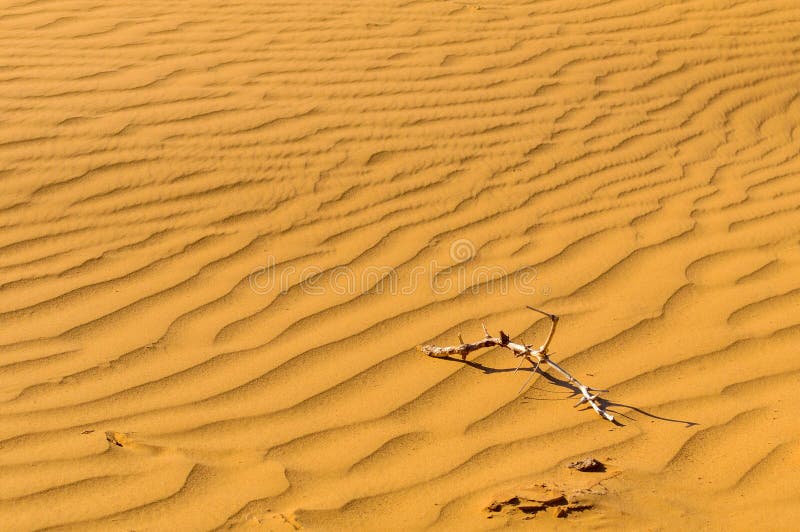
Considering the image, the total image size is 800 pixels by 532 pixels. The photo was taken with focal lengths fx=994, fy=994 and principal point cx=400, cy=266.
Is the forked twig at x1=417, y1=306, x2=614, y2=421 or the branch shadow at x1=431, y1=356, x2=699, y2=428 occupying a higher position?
the forked twig at x1=417, y1=306, x2=614, y2=421

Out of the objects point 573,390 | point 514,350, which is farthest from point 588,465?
point 514,350

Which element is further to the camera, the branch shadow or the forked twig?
the forked twig

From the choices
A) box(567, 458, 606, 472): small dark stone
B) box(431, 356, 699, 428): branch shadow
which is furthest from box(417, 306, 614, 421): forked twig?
box(567, 458, 606, 472): small dark stone

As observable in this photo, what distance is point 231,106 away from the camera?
4879 millimetres

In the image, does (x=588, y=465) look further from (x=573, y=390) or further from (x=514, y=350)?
(x=514, y=350)

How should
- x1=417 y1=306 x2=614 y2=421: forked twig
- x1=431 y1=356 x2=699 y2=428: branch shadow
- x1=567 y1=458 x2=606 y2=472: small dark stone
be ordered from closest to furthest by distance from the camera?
x1=567 y1=458 x2=606 y2=472: small dark stone, x1=431 y1=356 x2=699 y2=428: branch shadow, x1=417 y1=306 x2=614 y2=421: forked twig

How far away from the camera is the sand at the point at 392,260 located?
2.79 metres

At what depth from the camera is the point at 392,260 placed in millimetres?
3992

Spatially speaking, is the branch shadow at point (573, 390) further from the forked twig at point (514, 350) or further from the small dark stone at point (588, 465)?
the small dark stone at point (588, 465)

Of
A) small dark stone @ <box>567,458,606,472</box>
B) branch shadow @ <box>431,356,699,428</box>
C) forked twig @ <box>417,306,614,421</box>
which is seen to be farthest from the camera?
forked twig @ <box>417,306,614,421</box>

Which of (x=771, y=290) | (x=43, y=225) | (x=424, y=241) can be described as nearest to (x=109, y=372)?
(x=43, y=225)

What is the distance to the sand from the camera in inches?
110

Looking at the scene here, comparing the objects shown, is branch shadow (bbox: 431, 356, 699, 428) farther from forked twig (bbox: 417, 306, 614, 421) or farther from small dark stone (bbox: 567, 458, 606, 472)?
small dark stone (bbox: 567, 458, 606, 472)

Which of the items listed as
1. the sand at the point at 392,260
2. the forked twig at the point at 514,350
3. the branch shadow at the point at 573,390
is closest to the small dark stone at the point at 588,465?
the sand at the point at 392,260
